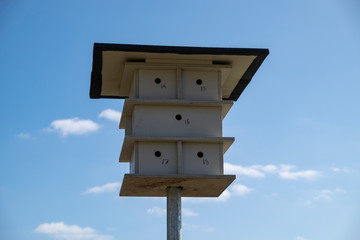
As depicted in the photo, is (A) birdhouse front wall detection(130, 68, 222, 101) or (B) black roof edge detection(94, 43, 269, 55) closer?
(B) black roof edge detection(94, 43, 269, 55)

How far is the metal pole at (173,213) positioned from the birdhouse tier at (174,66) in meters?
1.87

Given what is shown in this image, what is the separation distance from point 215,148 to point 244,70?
76.4 inches

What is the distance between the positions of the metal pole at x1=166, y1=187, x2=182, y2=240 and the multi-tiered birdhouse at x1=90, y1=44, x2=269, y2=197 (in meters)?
0.21

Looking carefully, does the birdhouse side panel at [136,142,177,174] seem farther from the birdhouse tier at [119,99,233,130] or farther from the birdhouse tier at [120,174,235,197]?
the birdhouse tier at [119,99,233,130]

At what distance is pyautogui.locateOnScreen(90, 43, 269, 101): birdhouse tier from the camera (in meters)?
13.4

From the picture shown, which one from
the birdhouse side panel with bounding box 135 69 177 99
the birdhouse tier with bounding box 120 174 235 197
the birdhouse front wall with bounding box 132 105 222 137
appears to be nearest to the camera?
the birdhouse tier with bounding box 120 174 235 197

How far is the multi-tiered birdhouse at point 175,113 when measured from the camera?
13.2 m

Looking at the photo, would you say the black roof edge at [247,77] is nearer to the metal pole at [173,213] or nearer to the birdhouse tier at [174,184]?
the birdhouse tier at [174,184]

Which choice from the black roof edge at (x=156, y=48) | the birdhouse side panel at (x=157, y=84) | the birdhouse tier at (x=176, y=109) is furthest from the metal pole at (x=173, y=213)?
the black roof edge at (x=156, y=48)

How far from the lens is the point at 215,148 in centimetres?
1348

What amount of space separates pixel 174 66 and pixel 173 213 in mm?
2902

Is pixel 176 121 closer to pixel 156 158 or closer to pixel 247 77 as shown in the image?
pixel 156 158

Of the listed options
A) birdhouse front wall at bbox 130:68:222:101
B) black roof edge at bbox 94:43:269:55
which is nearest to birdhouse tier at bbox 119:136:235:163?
birdhouse front wall at bbox 130:68:222:101

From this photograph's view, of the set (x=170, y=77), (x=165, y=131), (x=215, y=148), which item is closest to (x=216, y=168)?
(x=215, y=148)
